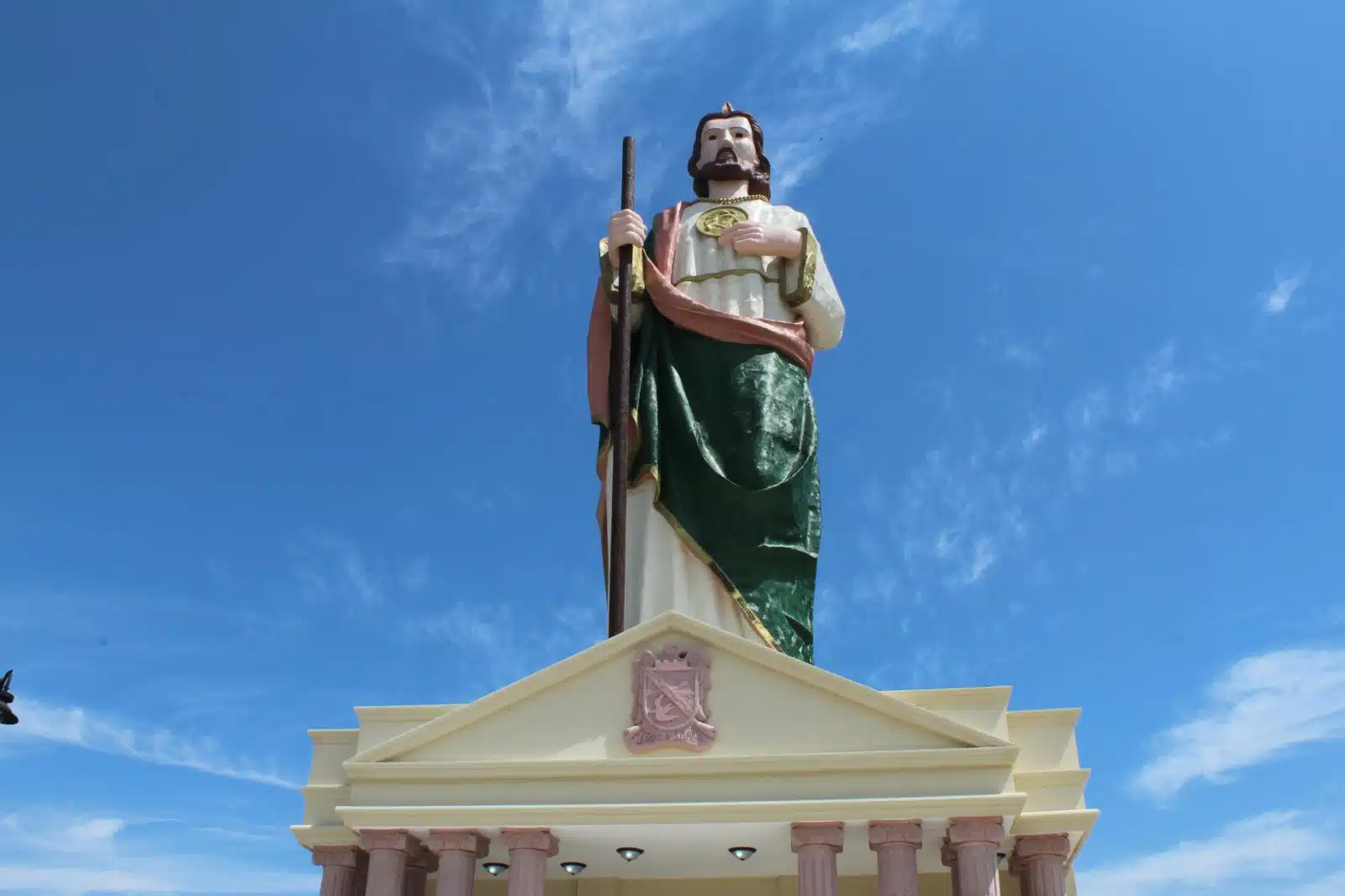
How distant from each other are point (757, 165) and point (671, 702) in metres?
11.9

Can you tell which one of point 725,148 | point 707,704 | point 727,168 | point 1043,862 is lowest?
point 1043,862

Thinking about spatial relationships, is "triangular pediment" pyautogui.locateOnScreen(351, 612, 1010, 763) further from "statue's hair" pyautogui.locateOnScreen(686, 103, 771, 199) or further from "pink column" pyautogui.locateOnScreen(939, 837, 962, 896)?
"statue's hair" pyautogui.locateOnScreen(686, 103, 771, 199)

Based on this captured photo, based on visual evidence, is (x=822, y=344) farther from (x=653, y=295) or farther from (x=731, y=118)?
(x=731, y=118)

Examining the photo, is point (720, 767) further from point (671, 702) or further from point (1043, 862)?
point (1043, 862)

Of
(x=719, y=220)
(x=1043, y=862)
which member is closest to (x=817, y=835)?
(x=1043, y=862)

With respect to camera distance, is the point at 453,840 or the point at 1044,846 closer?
the point at 453,840

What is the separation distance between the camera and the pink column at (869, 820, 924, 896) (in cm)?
1188

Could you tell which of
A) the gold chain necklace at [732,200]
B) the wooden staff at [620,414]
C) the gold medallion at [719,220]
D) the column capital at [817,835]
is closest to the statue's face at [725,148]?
the gold chain necklace at [732,200]

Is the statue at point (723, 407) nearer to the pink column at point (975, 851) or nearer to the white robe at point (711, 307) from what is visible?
the white robe at point (711, 307)

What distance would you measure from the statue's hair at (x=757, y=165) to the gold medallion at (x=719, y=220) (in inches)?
46.5

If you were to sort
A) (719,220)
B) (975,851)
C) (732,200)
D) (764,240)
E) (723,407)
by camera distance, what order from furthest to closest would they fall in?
1. (732,200)
2. (719,220)
3. (764,240)
4. (723,407)
5. (975,851)

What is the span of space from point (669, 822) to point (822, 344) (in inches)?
389

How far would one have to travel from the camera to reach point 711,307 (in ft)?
63.1

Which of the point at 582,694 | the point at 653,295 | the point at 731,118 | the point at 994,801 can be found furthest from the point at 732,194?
the point at 994,801
